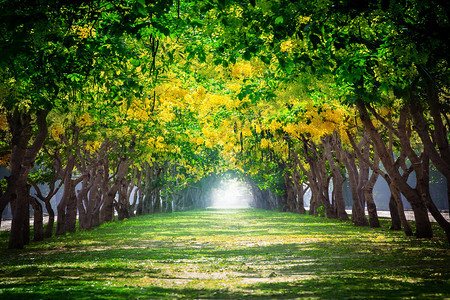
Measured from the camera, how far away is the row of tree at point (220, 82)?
779 centimetres

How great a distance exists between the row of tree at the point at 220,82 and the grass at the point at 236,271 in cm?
280

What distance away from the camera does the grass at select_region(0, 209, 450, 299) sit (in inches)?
247

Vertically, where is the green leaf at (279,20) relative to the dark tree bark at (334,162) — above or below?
above

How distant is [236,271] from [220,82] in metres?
9.57

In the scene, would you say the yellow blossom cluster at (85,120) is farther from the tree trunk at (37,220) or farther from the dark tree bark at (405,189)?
the dark tree bark at (405,189)

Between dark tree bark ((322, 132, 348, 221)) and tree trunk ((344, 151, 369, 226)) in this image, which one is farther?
dark tree bark ((322, 132, 348, 221))

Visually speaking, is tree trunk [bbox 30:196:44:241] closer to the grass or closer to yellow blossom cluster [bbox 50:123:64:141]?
the grass

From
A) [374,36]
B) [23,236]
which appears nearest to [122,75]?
[374,36]

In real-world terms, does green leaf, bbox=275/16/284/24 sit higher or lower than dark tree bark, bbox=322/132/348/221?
higher

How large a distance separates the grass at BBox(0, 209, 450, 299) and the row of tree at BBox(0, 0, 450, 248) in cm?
280

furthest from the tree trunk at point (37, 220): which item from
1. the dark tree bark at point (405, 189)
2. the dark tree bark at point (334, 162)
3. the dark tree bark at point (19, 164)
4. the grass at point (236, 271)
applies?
the dark tree bark at point (334, 162)

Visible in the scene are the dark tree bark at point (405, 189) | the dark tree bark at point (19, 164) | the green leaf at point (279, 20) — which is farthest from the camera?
the dark tree bark at point (405, 189)

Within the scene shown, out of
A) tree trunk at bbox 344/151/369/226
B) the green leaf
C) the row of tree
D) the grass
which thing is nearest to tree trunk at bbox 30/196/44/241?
the row of tree

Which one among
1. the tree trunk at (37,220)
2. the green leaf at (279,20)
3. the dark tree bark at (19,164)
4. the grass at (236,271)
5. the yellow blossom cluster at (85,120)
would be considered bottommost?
the grass at (236,271)
